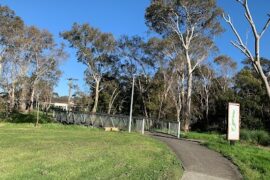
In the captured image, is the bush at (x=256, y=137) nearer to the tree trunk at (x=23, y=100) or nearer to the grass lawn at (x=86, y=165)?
the grass lawn at (x=86, y=165)

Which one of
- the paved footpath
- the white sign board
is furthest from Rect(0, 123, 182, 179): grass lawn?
the white sign board

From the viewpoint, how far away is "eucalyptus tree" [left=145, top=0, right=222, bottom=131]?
43312 mm

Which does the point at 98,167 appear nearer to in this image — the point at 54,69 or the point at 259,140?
the point at 259,140

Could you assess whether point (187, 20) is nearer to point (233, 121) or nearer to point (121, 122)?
point (121, 122)

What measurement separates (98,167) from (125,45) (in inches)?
2087

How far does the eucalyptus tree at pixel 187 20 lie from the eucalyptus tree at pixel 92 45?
18664mm

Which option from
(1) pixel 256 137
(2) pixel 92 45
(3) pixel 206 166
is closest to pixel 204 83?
(2) pixel 92 45

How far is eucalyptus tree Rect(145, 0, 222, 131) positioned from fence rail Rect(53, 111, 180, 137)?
12.3ft

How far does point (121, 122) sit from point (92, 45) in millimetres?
26189

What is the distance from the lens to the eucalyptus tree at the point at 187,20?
43312 millimetres

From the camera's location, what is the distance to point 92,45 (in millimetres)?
64812

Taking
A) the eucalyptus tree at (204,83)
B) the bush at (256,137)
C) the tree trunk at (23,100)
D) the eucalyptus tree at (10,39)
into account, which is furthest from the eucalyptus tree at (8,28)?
the bush at (256,137)

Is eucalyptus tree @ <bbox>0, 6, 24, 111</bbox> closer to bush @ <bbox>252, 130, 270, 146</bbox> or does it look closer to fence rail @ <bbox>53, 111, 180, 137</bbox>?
fence rail @ <bbox>53, 111, 180, 137</bbox>

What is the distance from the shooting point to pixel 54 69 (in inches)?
2702
